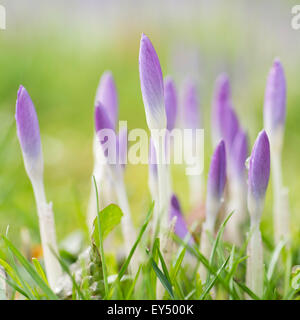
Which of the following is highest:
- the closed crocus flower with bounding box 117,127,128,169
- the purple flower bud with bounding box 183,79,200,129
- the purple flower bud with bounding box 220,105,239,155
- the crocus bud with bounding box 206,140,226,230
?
the purple flower bud with bounding box 183,79,200,129

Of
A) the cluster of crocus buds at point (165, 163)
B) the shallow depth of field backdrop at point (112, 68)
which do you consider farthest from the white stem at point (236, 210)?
the shallow depth of field backdrop at point (112, 68)

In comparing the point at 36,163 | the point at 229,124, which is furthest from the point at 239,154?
the point at 36,163

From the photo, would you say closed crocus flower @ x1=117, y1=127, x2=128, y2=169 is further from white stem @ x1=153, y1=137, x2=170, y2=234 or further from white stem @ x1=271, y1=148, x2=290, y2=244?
white stem @ x1=271, y1=148, x2=290, y2=244

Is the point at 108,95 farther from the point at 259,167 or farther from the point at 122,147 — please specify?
the point at 259,167

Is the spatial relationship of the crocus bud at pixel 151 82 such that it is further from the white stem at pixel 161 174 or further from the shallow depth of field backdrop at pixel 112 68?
the shallow depth of field backdrop at pixel 112 68

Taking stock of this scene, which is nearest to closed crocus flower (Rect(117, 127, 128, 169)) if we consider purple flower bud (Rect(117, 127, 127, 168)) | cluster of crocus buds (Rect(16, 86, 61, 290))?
purple flower bud (Rect(117, 127, 127, 168))
